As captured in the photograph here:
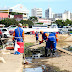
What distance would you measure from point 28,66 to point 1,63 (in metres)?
1.72

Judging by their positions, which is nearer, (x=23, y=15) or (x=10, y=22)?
(x=10, y=22)

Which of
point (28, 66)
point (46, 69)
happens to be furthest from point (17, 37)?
point (46, 69)

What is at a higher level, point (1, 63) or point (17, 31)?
point (17, 31)

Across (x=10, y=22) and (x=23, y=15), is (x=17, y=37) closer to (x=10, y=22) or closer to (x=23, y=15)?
(x=10, y=22)

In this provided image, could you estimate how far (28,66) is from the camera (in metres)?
10.3

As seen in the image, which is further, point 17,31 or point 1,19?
point 1,19

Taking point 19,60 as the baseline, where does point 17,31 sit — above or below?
above

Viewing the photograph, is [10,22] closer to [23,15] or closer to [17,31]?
[23,15]

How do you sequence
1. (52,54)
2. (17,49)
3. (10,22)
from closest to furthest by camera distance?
(17,49) < (52,54) < (10,22)

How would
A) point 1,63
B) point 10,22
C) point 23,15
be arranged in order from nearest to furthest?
point 1,63, point 10,22, point 23,15

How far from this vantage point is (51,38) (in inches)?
508

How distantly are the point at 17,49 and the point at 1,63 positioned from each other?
2.32 m

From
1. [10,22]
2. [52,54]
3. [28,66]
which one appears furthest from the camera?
[10,22]

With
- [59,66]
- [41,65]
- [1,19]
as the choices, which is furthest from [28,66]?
[1,19]
